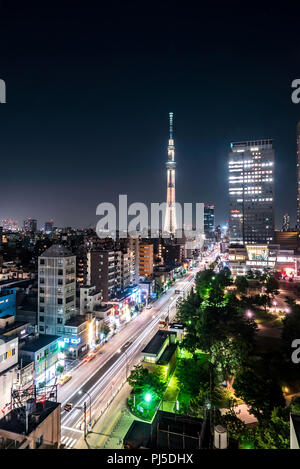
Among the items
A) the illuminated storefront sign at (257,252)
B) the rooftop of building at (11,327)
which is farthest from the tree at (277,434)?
the illuminated storefront sign at (257,252)

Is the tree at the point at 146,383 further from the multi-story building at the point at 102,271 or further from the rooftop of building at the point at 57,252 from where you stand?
the multi-story building at the point at 102,271

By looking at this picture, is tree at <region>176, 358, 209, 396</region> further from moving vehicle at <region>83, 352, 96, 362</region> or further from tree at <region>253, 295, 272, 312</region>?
tree at <region>253, 295, 272, 312</region>

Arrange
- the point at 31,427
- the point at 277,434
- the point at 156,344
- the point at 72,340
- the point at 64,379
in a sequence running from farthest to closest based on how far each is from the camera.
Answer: the point at 72,340
the point at 156,344
the point at 64,379
the point at 277,434
the point at 31,427

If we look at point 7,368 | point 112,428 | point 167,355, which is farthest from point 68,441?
point 167,355

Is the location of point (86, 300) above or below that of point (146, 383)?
above

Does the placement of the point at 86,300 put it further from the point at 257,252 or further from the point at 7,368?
the point at 257,252

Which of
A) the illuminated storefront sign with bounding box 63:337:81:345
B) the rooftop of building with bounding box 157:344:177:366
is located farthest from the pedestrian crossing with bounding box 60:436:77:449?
the illuminated storefront sign with bounding box 63:337:81:345

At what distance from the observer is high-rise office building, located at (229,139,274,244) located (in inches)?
3612

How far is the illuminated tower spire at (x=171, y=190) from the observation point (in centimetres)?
13350

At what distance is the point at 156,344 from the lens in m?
25.5

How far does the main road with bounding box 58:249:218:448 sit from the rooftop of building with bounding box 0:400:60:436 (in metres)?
6.17

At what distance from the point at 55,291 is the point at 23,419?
19.2 m

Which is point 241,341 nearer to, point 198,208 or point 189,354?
point 189,354
